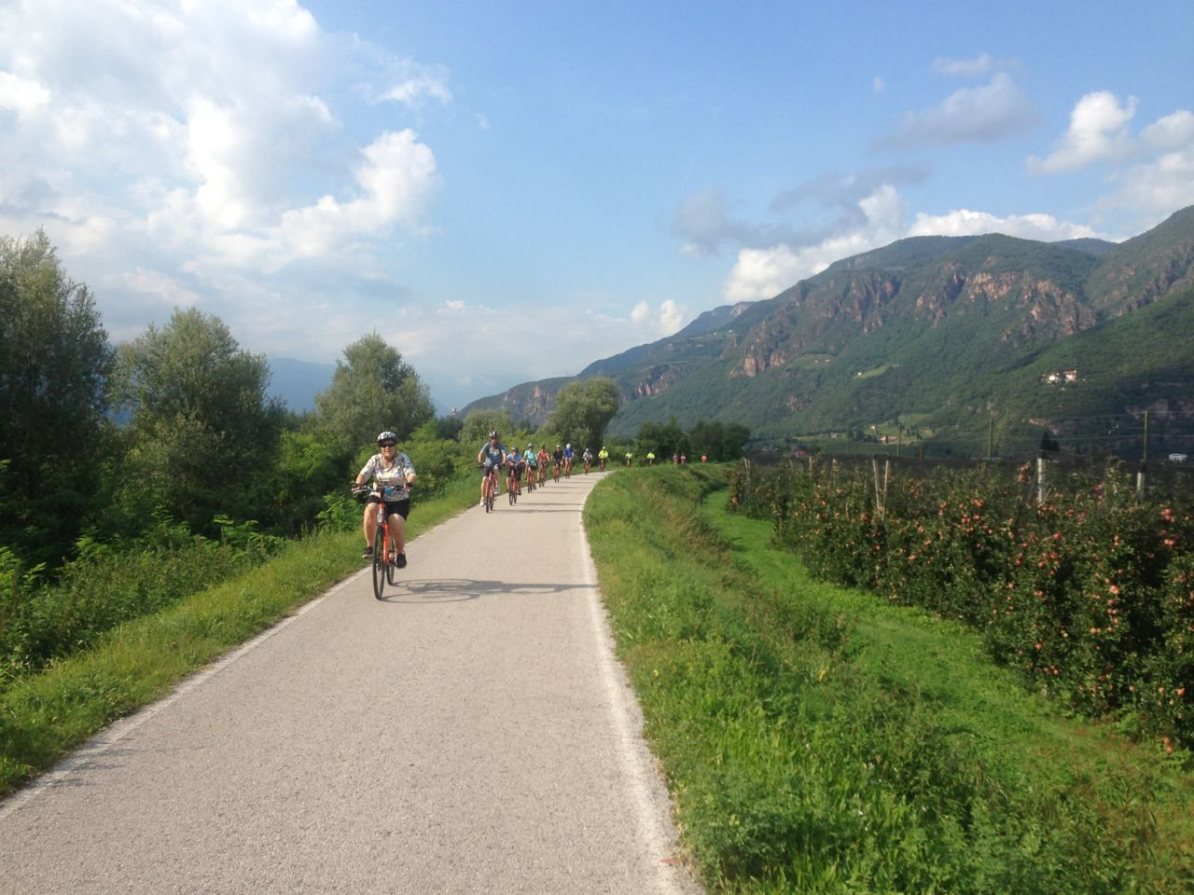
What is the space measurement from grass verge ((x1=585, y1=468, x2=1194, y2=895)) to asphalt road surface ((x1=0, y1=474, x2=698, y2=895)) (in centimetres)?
32

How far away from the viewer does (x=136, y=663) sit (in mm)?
6637

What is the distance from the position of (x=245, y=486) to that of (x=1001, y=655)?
31.2m

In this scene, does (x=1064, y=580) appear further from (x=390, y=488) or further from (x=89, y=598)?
(x=89, y=598)

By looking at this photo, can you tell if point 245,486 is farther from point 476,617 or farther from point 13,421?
point 476,617

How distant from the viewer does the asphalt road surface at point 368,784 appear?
354cm

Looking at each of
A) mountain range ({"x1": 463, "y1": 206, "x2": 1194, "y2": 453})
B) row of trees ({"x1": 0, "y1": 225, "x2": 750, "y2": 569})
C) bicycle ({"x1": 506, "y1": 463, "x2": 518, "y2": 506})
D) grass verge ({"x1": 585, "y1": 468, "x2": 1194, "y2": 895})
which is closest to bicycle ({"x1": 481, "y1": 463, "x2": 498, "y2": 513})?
bicycle ({"x1": 506, "y1": 463, "x2": 518, "y2": 506})

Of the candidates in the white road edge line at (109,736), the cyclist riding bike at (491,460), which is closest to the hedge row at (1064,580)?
the white road edge line at (109,736)

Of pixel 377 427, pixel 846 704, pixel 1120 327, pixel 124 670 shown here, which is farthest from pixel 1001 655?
pixel 1120 327

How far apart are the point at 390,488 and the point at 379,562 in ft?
3.03

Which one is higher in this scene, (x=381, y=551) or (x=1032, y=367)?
(x=1032, y=367)

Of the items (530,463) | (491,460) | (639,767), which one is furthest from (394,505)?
(530,463)

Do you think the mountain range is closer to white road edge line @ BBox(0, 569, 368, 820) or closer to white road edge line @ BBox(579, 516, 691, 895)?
white road edge line @ BBox(579, 516, 691, 895)

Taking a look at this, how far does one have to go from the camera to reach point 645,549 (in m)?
14.1

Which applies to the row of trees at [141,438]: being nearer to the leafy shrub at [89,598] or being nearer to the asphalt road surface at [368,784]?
the leafy shrub at [89,598]
